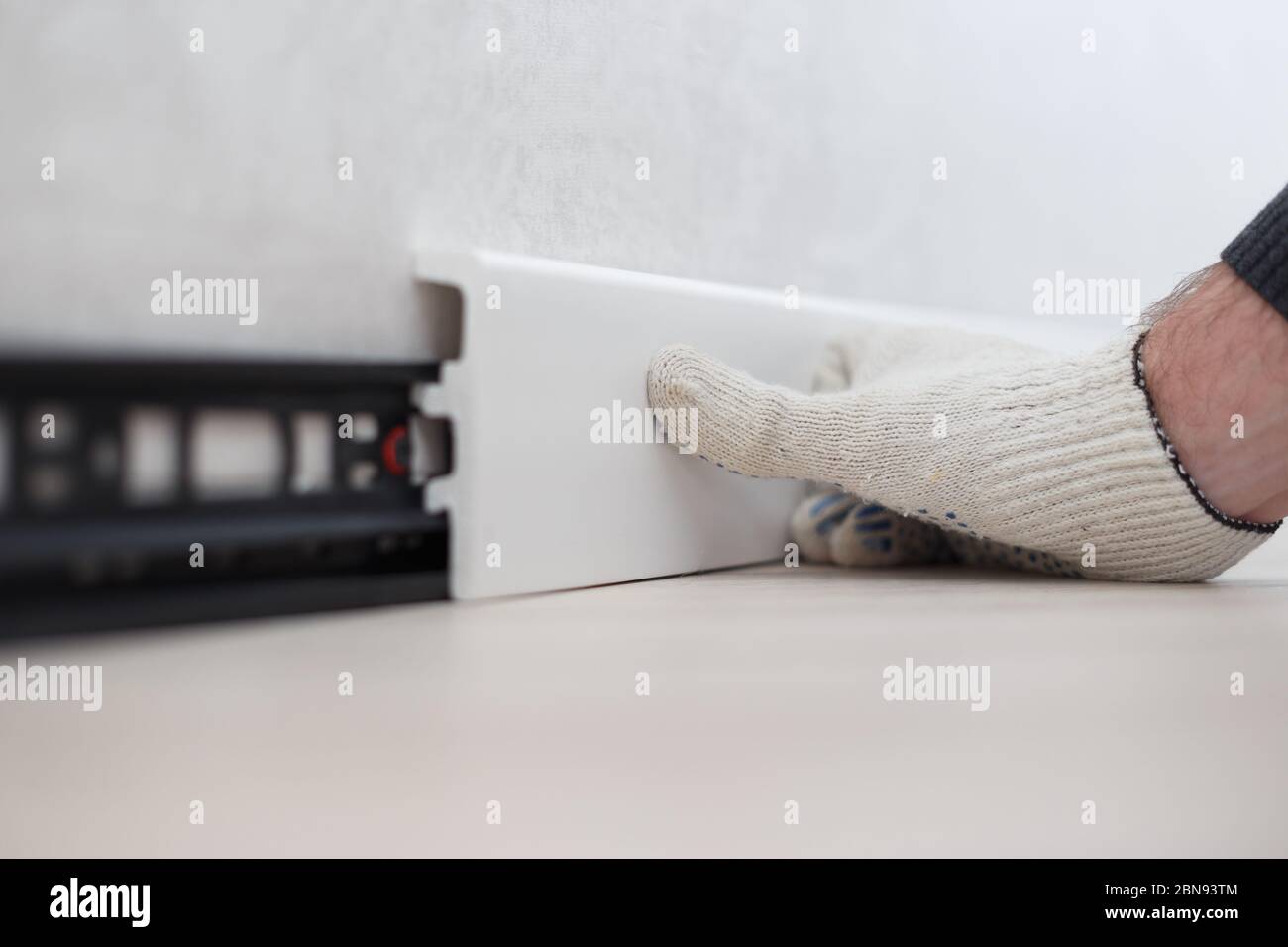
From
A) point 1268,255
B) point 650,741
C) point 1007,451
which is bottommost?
point 650,741

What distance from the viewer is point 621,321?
3.18 ft

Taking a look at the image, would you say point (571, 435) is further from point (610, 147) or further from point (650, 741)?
point (650, 741)

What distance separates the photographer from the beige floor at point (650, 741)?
1.28 ft

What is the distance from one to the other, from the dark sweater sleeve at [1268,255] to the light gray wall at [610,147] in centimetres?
53

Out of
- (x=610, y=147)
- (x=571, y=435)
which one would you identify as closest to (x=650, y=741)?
(x=571, y=435)

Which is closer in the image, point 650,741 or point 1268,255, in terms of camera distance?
point 650,741

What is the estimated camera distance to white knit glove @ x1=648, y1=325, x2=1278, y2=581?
90 centimetres

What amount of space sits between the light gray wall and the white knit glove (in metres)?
0.23

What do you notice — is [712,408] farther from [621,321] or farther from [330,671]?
[330,671]

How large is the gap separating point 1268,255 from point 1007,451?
0.23 m

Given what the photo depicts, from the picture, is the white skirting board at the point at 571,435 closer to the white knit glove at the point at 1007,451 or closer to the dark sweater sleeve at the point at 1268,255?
the white knit glove at the point at 1007,451

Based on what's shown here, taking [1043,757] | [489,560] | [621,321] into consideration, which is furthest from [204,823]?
[621,321]

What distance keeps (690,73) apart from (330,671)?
0.80 meters

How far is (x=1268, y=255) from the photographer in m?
0.80
